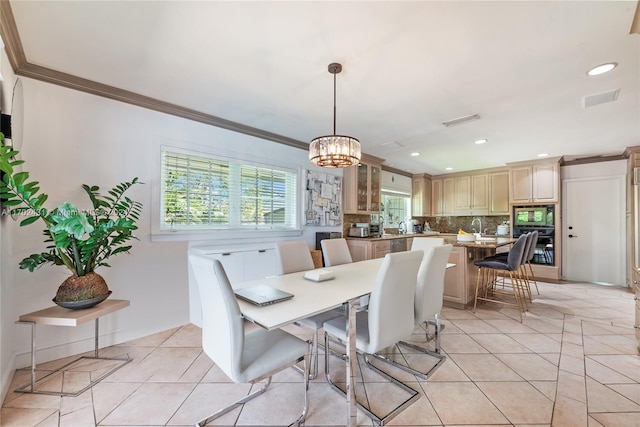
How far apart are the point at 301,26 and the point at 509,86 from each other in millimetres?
1903

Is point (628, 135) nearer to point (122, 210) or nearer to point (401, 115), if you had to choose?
point (401, 115)

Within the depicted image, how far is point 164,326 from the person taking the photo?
2.75 meters

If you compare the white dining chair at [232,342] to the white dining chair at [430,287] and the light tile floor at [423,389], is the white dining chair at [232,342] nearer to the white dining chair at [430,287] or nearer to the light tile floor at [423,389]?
the light tile floor at [423,389]

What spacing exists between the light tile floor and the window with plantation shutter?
4.06 feet

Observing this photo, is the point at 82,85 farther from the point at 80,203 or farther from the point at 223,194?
the point at 223,194

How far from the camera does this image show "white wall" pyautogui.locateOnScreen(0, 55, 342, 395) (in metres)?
2.05

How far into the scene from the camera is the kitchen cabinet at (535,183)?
4934 mm

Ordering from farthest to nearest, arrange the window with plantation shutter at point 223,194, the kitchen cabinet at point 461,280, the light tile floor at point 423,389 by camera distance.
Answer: the kitchen cabinet at point 461,280 → the window with plantation shutter at point 223,194 → the light tile floor at point 423,389

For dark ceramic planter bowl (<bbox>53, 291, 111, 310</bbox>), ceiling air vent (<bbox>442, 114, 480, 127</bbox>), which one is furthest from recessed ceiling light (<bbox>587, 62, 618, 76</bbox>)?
dark ceramic planter bowl (<bbox>53, 291, 111, 310</bbox>)

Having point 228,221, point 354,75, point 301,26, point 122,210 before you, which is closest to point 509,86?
point 354,75

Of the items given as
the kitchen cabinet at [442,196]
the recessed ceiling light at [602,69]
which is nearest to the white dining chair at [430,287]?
the recessed ceiling light at [602,69]

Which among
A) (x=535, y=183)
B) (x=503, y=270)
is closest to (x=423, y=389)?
(x=503, y=270)

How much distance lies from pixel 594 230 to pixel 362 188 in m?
4.23

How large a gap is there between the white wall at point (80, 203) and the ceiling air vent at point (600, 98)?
3.92 m
